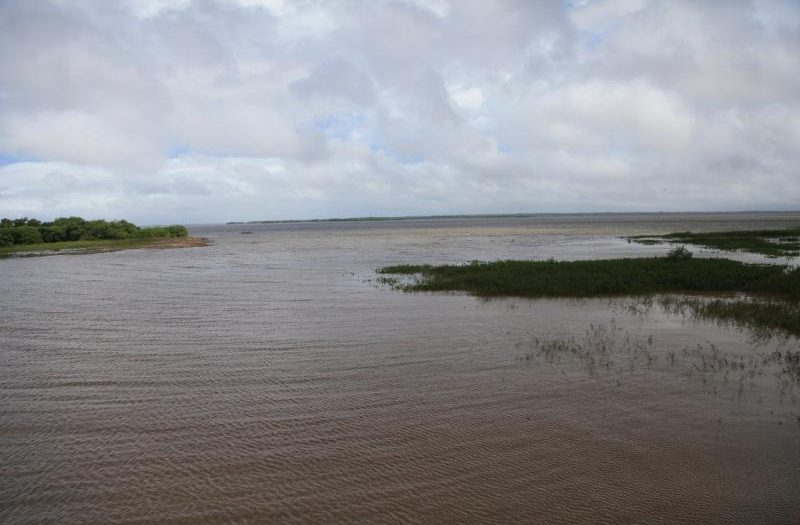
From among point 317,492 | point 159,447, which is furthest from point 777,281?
point 159,447

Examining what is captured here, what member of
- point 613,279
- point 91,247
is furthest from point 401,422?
point 91,247

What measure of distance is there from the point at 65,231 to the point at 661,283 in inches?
3588

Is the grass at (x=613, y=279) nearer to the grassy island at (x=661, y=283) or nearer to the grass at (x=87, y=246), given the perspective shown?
the grassy island at (x=661, y=283)

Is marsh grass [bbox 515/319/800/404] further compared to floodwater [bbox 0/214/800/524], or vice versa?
marsh grass [bbox 515/319/800/404]

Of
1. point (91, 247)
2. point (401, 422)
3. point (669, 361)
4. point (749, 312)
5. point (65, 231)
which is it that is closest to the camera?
point (401, 422)

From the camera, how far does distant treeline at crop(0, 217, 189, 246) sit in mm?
75812

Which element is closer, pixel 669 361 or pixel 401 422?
pixel 401 422

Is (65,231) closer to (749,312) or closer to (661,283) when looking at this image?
(661,283)

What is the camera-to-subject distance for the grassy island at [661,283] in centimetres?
1927

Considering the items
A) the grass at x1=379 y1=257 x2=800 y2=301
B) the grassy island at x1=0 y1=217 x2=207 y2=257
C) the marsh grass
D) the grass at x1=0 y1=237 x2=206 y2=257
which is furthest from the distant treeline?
the marsh grass

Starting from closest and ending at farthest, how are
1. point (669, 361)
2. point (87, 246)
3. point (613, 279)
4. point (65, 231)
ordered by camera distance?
point (669, 361)
point (613, 279)
point (87, 246)
point (65, 231)

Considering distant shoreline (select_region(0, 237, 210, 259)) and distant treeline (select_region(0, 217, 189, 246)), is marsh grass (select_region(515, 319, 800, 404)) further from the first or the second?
distant treeline (select_region(0, 217, 189, 246))

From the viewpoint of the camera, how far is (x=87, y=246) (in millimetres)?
76188

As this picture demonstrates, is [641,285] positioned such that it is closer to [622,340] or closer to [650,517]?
[622,340]
